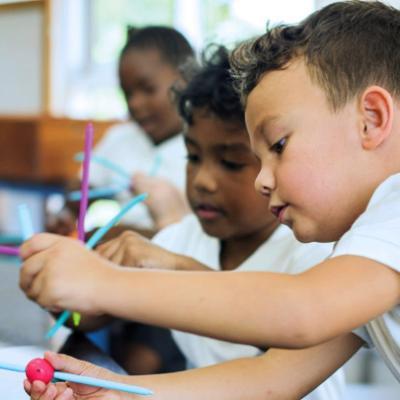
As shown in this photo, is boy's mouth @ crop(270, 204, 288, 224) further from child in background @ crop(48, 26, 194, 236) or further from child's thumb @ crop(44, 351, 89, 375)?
child in background @ crop(48, 26, 194, 236)

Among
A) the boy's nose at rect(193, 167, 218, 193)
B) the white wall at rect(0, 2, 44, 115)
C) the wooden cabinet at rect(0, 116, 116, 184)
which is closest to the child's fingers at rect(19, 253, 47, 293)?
the boy's nose at rect(193, 167, 218, 193)

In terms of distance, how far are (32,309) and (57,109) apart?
240cm

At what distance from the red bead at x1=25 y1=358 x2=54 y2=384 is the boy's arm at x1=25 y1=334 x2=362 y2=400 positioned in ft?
0.32

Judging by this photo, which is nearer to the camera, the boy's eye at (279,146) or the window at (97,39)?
the boy's eye at (279,146)

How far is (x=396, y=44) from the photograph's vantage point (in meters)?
0.57

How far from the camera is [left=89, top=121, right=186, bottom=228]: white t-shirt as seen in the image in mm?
1468

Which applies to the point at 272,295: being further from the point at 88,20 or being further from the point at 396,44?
the point at 88,20

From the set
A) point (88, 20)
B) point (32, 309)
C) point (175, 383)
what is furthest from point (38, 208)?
point (175, 383)

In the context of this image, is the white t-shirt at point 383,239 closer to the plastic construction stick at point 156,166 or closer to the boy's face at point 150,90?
the plastic construction stick at point 156,166

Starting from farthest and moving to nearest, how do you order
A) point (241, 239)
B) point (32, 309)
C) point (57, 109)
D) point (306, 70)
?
point (57, 109)
point (32, 309)
point (241, 239)
point (306, 70)

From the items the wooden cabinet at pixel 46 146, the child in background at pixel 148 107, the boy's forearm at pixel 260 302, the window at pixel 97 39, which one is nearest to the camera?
the boy's forearm at pixel 260 302

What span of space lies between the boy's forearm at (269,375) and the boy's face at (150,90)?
1.05 meters

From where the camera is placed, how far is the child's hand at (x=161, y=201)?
3.77 feet

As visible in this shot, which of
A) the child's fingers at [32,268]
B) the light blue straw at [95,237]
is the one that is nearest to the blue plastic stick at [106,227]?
the light blue straw at [95,237]
